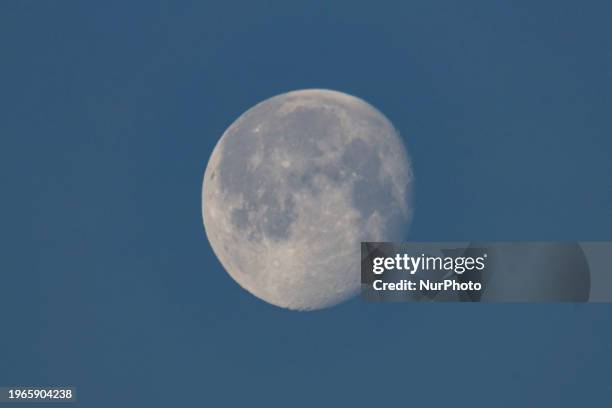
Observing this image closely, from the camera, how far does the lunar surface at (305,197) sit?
12898 mm

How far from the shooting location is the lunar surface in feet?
42.3

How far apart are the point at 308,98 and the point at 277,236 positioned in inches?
113

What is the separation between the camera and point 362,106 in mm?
14336

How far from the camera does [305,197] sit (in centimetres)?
1288

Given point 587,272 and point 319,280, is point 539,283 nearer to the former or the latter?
point 587,272

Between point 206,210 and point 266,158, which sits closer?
point 266,158

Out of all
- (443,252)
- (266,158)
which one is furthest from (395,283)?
(266,158)

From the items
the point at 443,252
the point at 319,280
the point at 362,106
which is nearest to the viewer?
the point at 443,252

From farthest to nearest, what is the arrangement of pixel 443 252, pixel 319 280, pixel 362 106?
pixel 362 106
pixel 319 280
pixel 443 252

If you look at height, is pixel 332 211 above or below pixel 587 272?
above

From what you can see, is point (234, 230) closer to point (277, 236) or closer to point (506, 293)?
point (277, 236)

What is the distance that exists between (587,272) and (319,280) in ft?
14.9

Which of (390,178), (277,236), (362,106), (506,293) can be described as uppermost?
(362,106)

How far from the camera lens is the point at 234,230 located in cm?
1352
